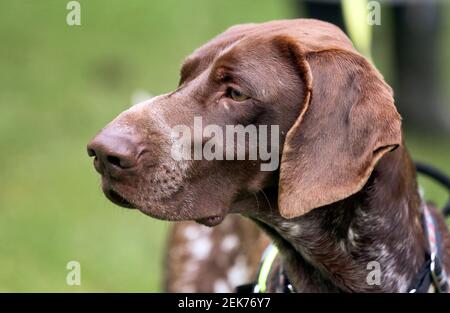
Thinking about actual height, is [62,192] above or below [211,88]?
below

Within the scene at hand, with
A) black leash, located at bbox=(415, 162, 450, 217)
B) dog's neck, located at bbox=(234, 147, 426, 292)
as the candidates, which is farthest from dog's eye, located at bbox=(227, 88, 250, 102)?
black leash, located at bbox=(415, 162, 450, 217)

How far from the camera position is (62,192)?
7.39 metres

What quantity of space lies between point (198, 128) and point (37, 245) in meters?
3.61

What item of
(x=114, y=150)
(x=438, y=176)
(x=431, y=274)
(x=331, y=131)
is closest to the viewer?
(x=114, y=150)

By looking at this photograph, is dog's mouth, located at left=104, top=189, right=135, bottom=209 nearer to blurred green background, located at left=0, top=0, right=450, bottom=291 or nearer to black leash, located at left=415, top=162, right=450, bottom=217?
black leash, located at left=415, top=162, right=450, bottom=217

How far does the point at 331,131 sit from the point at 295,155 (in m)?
0.15

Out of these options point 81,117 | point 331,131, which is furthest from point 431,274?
point 81,117

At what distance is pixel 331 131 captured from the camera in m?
3.24

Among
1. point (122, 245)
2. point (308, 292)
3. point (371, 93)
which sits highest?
point (371, 93)

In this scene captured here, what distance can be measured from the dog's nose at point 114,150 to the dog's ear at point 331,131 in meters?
0.52

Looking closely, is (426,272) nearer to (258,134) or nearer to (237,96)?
(258,134)

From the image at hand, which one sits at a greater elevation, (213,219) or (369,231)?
(213,219)

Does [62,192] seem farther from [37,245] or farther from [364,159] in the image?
[364,159]

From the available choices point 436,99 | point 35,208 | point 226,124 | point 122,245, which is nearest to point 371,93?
point 226,124
